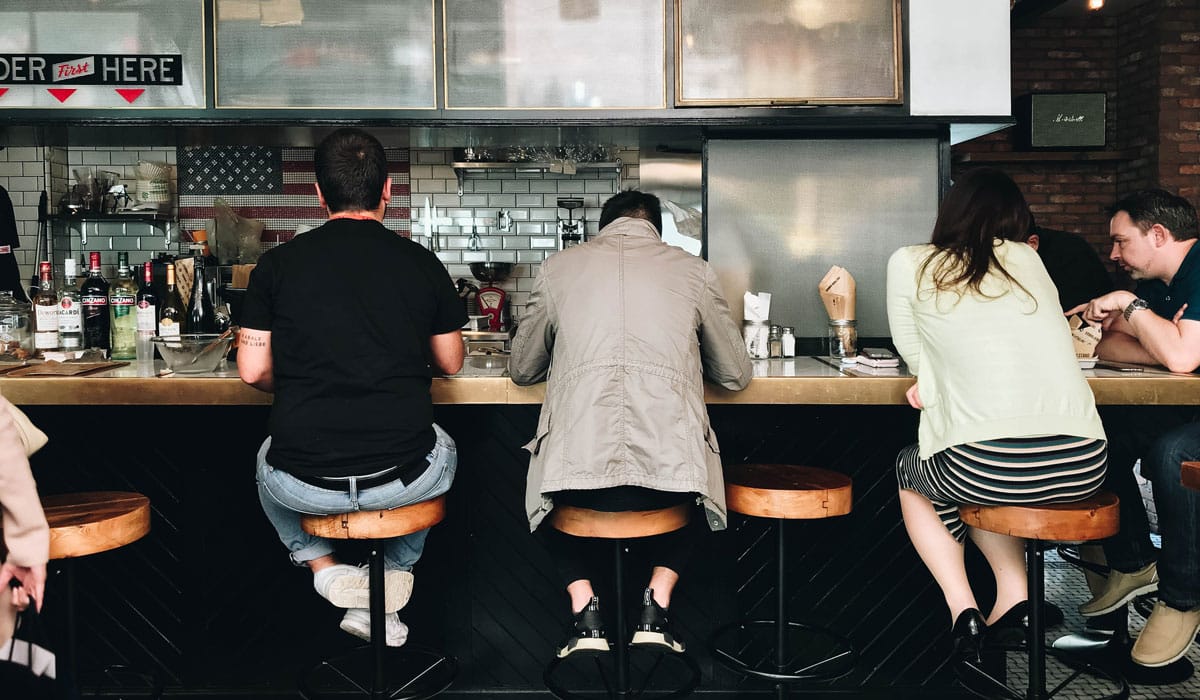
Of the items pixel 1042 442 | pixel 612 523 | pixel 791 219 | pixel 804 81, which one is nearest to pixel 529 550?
pixel 612 523

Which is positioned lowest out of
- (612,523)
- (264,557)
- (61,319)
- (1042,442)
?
(264,557)

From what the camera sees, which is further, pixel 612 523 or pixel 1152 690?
pixel 1152 690

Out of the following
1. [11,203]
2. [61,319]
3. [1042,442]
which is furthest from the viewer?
[11,203]

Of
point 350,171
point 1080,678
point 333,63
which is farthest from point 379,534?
point 1080,678

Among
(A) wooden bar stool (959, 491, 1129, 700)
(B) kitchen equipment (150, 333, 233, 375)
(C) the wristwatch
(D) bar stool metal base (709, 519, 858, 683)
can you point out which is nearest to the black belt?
(B) kitchen equipment (150, 333, 233, 375)

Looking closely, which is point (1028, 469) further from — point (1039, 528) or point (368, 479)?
point (368, 479)

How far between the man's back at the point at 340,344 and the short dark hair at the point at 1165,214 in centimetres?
242

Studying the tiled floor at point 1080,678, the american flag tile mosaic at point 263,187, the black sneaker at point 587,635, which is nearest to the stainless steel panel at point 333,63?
the black sneaker at point 587,635

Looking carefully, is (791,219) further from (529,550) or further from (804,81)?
(529,550)

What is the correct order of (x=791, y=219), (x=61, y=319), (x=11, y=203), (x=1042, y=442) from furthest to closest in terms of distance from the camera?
(x=11, y=203), (x=791, y=219), (x=61, y=319), (x=1042, y=442)

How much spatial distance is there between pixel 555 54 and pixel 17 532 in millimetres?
2553

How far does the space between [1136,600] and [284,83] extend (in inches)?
144

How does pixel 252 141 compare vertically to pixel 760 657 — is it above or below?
above

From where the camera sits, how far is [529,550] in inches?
117
